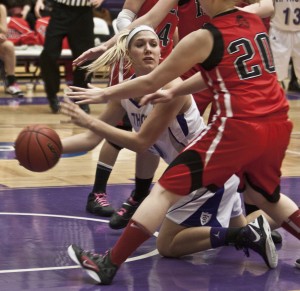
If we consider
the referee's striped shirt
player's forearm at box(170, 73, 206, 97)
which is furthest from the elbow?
the referee's striped shirt

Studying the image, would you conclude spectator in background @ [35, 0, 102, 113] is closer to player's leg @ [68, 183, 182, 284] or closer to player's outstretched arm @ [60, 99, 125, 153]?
player's outstretched arm @ [60, 99, 125, 153]

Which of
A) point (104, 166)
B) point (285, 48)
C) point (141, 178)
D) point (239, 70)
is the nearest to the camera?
point (239, 70)

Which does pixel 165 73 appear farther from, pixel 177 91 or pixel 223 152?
pixel 223 152

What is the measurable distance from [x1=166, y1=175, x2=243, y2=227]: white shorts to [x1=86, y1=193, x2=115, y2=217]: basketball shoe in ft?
3.49

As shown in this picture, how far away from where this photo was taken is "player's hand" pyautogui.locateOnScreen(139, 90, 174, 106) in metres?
4.22

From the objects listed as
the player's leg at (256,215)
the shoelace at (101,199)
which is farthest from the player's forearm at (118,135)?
the shoelace at (101,199)

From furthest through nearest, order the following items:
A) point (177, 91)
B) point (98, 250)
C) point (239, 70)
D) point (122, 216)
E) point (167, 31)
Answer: point (167, 31) < point (122, 216) < point (98, 250) < point (177, 91) < point (239, 70)

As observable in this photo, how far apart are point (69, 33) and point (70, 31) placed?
35 millimetres

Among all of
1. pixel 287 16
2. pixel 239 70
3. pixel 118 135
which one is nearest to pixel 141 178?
pixel 118 135

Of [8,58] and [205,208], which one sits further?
[8,58]

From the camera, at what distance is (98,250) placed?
4855 millimetres

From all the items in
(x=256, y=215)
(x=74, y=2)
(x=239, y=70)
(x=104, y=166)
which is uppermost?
(x=239, y=70)

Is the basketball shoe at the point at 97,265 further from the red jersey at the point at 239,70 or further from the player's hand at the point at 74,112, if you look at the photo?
the red jersey at the point at 239,70

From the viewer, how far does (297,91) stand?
14250mm
